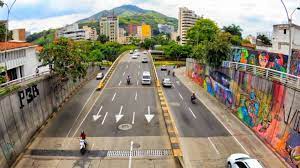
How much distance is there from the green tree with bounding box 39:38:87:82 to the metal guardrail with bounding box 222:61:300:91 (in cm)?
1884

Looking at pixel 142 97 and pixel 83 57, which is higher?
pixel 83 57

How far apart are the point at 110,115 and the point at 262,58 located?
17225 millimetres

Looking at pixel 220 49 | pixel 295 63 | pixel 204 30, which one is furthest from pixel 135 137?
pixel 204 30

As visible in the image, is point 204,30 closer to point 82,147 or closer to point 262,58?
point 262,58

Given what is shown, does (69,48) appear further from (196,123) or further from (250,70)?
(250,70)

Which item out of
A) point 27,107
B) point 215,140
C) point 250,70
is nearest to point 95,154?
point 27,107

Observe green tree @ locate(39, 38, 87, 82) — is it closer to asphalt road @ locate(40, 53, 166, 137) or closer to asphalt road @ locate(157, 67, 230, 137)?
asphalt road @ locate(40, 53, 166, 137)

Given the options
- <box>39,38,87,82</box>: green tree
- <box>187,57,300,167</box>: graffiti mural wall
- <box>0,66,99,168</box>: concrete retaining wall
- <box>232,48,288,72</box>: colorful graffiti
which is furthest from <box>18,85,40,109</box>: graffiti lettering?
<box>232,48,288,72</box>: colorful graffiti

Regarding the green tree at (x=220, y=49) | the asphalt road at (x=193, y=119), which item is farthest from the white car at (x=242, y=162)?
the green tree at (x=220, y=49)

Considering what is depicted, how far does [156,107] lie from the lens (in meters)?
32.0

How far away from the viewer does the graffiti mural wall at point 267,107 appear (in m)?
17.9

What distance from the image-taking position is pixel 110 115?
29.0 m

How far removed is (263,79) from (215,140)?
22.3 ft

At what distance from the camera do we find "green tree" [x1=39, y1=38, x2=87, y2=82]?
29.6 meters
